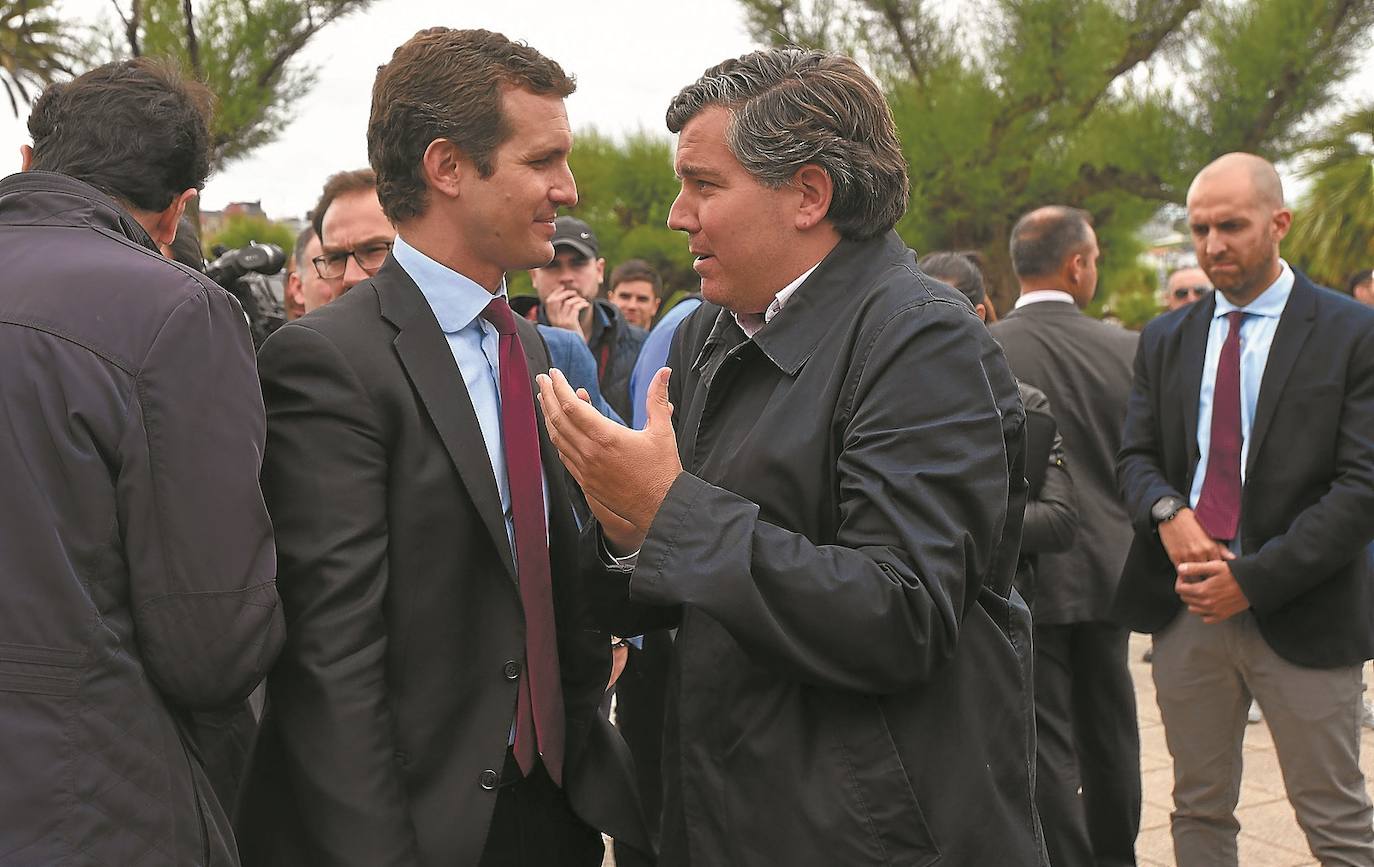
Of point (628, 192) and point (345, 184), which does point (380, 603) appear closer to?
point (345, 184)

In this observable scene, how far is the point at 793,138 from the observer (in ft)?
7.10

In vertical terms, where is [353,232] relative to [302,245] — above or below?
above

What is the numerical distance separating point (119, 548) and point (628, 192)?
16.5 m

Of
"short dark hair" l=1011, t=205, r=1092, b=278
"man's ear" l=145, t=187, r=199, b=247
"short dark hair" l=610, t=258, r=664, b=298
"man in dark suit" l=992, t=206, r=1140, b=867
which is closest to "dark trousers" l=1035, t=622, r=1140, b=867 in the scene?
"man in dark suit" l=992, t=206, r=1140, b=867

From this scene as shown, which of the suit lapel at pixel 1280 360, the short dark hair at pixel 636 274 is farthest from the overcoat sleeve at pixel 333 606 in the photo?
the short dark hair at pixel 636 274

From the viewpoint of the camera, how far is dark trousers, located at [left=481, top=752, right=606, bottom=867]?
7.07 ft

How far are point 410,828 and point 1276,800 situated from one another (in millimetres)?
4442

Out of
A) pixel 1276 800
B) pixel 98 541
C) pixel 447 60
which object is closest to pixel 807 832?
pixel 98 541

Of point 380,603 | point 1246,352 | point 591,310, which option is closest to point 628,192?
point 591,310

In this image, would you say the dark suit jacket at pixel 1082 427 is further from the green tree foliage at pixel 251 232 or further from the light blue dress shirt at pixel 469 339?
the green tree foliage at pixel 251 232

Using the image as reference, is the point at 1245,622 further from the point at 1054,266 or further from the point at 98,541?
the point at 98,541

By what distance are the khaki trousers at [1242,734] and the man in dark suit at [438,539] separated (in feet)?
7.54

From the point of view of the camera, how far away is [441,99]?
2184 millimetres

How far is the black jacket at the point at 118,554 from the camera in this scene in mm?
1729
